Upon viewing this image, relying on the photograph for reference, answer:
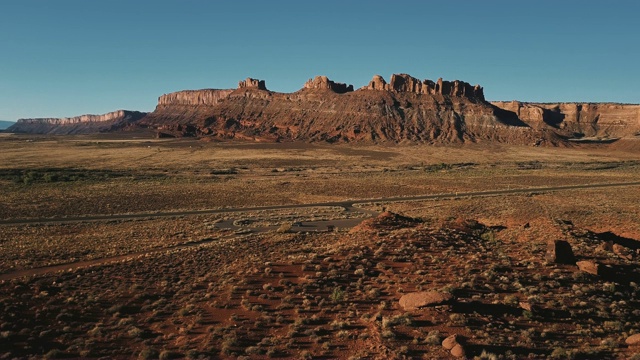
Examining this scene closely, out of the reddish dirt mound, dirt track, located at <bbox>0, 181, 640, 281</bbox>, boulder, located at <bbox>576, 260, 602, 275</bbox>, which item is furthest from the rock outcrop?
boulder, located at <bbox>576, 260, 602, 275</bbox>

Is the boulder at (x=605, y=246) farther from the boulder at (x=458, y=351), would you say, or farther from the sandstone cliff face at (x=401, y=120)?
the sandstone cliff face at (x=401, y=120)

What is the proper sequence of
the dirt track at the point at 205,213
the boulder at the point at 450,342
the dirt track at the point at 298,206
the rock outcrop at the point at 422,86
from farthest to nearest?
the rock outcrop at the point at 422,86 < the dirt track at the point at 298,206 < the dirt track at the point at 205,213 < the boulder at the point at 450,342

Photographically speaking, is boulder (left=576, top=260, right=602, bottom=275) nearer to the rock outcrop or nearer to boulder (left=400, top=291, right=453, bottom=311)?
boulder (left=400, top=291, right=453, bottom=311)

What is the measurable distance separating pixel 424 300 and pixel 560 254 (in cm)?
857

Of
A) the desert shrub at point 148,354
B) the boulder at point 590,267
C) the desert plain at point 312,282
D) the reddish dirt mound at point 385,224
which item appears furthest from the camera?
the reddish dirt mound at point 385,224

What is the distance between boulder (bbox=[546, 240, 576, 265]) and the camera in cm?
1938

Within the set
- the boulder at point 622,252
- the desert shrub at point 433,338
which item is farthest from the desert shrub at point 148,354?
the boulder at point 622,252

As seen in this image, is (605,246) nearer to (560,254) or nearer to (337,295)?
(560,254)

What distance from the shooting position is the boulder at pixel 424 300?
14.7 meters

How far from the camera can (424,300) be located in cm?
1480

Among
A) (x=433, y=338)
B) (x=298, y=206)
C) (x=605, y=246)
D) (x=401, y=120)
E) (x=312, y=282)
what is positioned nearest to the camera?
(x=433, y=338)

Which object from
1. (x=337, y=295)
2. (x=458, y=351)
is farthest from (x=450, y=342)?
(x=337, y=295)

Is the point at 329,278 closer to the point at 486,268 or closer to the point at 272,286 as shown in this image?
the point at 272,286

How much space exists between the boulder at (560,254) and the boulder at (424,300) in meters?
7.36
